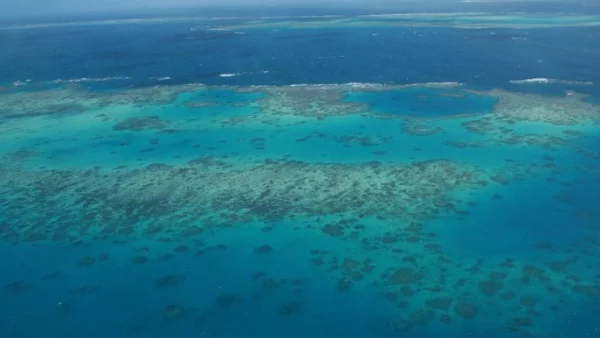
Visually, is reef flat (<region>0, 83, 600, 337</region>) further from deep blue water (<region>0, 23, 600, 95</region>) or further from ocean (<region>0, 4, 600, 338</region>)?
deep blue water (<region>0, 23, 600, 95</region>)

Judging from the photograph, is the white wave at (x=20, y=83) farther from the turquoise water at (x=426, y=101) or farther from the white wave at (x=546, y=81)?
the white wave at (x=546, y=81)

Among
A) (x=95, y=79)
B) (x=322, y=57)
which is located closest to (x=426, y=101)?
(x=322, y=57)

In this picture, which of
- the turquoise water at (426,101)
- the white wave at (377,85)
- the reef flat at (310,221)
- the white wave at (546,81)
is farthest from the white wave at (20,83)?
the white wave at (546,81)

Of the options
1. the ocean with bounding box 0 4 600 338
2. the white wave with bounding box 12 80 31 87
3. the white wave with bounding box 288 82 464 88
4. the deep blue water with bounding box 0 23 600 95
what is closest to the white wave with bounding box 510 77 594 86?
the ocean with bounding box 0 4 600 338

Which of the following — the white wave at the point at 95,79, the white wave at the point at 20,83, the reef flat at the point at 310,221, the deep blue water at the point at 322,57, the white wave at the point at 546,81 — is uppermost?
the deep blue water at the point at 322,57

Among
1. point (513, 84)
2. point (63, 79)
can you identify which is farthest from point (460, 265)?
point (63, 79)

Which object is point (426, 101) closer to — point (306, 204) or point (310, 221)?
point (306, 204)

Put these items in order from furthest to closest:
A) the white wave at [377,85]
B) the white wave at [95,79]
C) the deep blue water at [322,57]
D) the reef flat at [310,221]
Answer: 1. the white wave at [95,79]
2. the deep blue water at [322,57]
3. the white wave at [377,85]
4. the reef flat at [310,221]

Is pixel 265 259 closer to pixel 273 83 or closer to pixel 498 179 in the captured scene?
pixel 498 179
